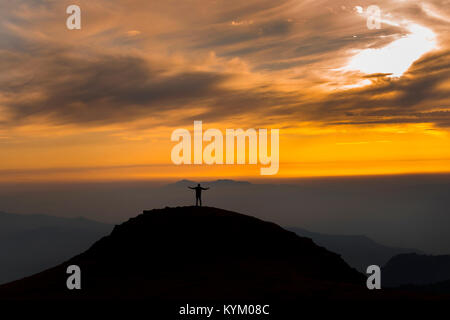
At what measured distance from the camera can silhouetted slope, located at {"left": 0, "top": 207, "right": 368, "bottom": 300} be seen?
25.3 meters

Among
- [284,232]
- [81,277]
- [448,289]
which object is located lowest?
[448,289]

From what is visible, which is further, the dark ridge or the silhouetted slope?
the silhouetted slope

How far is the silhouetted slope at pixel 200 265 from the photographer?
2534cm

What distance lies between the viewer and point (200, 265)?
35.3m

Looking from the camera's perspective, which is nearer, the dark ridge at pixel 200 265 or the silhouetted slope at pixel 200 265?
the dark ridge at pixel 200 265

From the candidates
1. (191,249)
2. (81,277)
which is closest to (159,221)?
(191,249)

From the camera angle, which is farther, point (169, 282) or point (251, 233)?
point (251, 233)

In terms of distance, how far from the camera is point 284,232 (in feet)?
148
